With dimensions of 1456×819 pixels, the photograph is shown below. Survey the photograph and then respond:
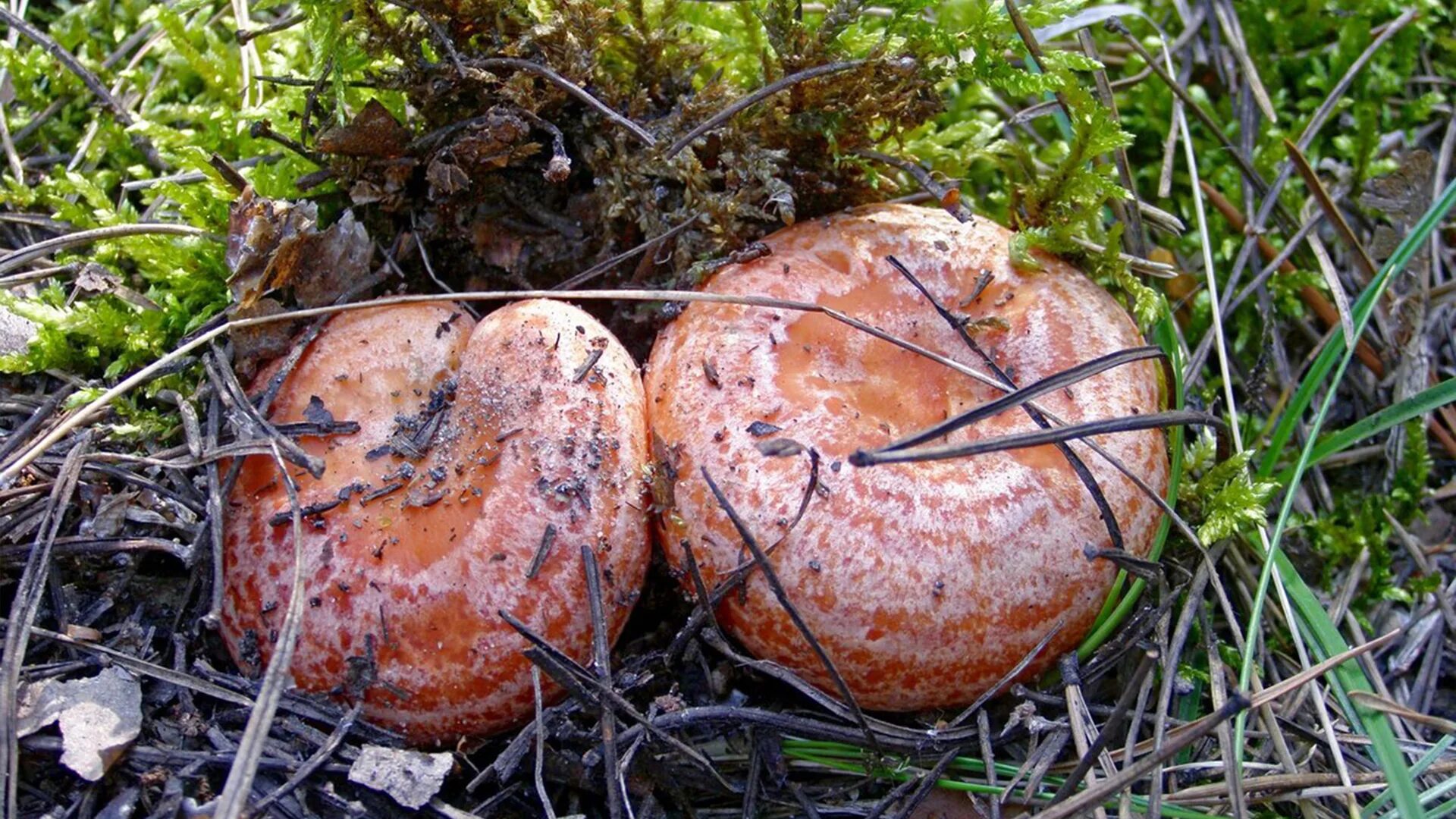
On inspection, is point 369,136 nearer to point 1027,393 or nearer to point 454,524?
point 454,524

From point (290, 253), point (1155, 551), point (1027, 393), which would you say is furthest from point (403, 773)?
point (1155, 551)

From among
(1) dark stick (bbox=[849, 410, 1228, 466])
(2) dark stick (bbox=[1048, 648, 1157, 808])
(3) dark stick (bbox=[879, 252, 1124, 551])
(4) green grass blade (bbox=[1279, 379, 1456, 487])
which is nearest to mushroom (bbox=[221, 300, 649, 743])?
(1) dark stick (bbox=[849, 410, 1228, 466])

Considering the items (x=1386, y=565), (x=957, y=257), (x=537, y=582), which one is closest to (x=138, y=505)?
(x=537, y=582)

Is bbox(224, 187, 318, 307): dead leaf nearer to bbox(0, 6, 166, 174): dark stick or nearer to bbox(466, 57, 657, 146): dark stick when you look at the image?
bbox(466, 57, 657, 146): dark stick

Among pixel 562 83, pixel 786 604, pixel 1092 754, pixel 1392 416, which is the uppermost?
pixel 562 83

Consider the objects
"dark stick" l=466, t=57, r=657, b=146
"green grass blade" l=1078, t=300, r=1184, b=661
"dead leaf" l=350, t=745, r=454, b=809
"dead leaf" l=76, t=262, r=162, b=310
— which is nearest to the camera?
"dead leaf" l=350, t=745, r=454, b=809
